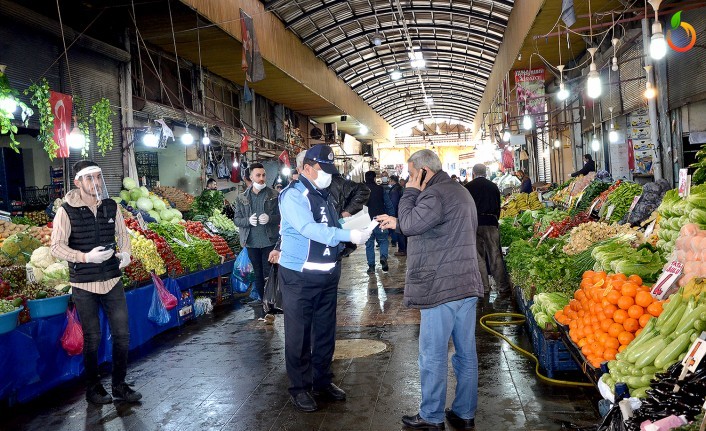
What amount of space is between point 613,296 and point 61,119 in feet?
25.2

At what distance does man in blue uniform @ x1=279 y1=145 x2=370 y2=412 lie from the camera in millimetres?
4938

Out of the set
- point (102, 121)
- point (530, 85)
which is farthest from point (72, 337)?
point (530, 85)

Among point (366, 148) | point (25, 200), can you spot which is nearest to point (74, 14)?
point (25, 200)

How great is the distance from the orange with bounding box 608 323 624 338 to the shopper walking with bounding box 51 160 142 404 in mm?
3816

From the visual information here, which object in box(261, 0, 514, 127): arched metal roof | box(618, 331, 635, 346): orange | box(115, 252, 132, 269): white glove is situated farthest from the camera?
box(261, 0, 514, 127): arched metal roof

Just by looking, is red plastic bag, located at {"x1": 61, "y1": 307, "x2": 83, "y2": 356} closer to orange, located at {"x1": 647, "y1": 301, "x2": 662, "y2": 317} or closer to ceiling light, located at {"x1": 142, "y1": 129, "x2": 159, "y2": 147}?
orange, located at {"x1": 647, "y1": 301, "x2": 662, "y2": 317}

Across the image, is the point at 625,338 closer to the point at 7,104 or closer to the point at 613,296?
the point at 613,296

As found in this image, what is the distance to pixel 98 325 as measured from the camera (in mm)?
5496

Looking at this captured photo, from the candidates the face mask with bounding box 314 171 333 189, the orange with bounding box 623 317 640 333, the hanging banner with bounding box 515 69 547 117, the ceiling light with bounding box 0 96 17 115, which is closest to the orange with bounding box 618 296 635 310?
the orange with bounding box 623 317 640 333

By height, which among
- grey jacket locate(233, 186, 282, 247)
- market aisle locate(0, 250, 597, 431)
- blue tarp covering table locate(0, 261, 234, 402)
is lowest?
market aisle locate(0, 250, 597, 431)

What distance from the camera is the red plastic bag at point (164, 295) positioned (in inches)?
305

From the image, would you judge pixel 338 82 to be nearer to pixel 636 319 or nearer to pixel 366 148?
pixel 366 148

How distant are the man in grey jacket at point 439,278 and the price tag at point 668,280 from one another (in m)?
1.18

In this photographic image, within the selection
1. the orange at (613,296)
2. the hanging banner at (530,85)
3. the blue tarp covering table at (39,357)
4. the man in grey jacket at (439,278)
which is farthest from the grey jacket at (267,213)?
the hanging banner at (530,85)
